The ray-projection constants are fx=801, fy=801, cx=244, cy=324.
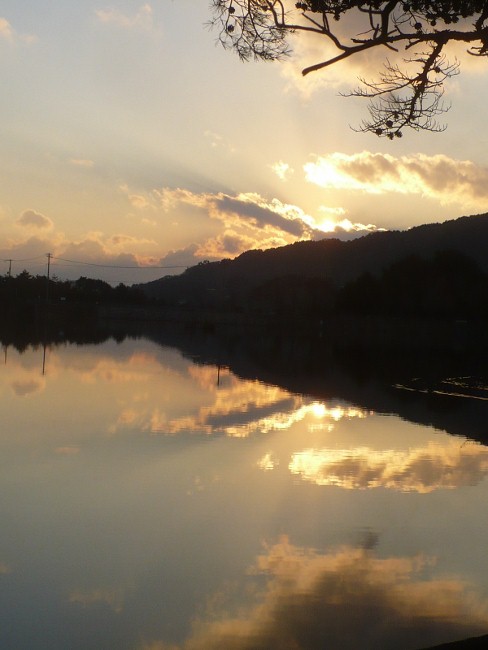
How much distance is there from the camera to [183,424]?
16.7 meters

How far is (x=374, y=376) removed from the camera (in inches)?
1219

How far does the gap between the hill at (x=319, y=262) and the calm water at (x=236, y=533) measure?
9367 cm

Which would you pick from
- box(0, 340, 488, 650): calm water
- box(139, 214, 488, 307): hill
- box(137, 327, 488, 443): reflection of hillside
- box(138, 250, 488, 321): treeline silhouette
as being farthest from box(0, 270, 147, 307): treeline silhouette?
box(0, 340, 488, 650): calm water

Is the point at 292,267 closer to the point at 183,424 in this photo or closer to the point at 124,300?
the point at 124,300

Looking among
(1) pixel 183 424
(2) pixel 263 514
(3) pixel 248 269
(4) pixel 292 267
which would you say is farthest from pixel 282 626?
(3) pixel 248 269

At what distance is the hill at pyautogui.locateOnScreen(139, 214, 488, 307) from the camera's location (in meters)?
128

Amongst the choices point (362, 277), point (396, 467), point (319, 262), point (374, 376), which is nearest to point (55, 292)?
point (319, 262)

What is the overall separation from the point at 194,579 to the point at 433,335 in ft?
258

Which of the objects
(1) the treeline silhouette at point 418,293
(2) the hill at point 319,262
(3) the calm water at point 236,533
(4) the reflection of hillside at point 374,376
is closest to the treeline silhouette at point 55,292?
(2) the hill at point 319,262

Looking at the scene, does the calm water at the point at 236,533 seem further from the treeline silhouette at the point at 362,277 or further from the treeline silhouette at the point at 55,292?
the treeline silhouette at the point at 55,292

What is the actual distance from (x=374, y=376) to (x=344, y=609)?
24.5 meters

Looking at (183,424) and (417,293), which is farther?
(417,293)

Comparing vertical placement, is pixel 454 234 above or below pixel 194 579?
above

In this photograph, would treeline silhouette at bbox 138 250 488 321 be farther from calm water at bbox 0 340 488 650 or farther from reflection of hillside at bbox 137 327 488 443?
calm water at bbox 0 340 488 650
